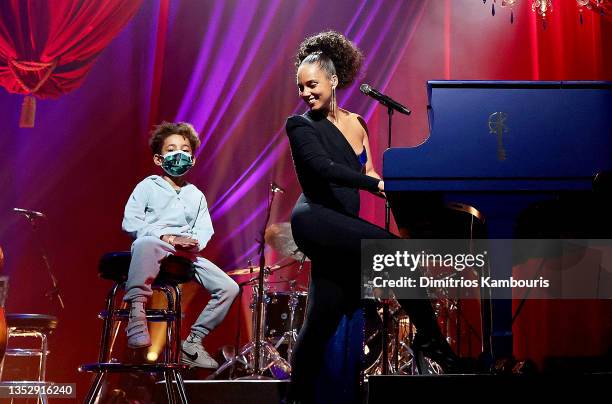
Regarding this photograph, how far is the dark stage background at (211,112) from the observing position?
19.8 ft

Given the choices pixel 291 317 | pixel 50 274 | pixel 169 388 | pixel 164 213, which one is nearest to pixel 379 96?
pixel 164 213

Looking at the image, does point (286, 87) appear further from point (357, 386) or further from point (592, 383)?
point (592, 383)

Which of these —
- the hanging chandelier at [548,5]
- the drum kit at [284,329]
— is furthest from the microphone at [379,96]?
the hanging chandelier at [548,5]

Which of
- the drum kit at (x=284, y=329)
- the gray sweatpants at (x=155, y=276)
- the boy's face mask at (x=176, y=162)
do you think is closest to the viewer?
the gray sweatpants at (x=155, y=276)

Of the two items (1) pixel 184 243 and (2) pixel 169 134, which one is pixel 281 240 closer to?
(2) pixel 169 134

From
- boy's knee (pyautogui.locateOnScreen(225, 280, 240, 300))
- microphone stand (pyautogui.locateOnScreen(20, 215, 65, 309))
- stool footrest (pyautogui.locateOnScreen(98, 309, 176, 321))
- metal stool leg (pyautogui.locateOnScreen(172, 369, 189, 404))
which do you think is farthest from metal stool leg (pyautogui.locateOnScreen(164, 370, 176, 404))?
microphone stand (pyautogui.locateOnScreen(20, 215, 65, 309))

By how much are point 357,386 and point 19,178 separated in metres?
4.65

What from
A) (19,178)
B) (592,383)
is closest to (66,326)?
(19,178)

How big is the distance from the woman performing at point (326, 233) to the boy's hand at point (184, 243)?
1.04 m

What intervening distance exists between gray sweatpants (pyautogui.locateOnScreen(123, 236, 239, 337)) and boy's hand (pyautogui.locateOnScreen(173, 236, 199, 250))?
3cm

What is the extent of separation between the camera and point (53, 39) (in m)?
6.18

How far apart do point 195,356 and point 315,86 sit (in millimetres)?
1426

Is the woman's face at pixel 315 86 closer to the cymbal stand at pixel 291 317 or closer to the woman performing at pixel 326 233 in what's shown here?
the woman performing at pixel 326 233

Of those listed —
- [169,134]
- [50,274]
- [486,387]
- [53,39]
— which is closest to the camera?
[486,387]
